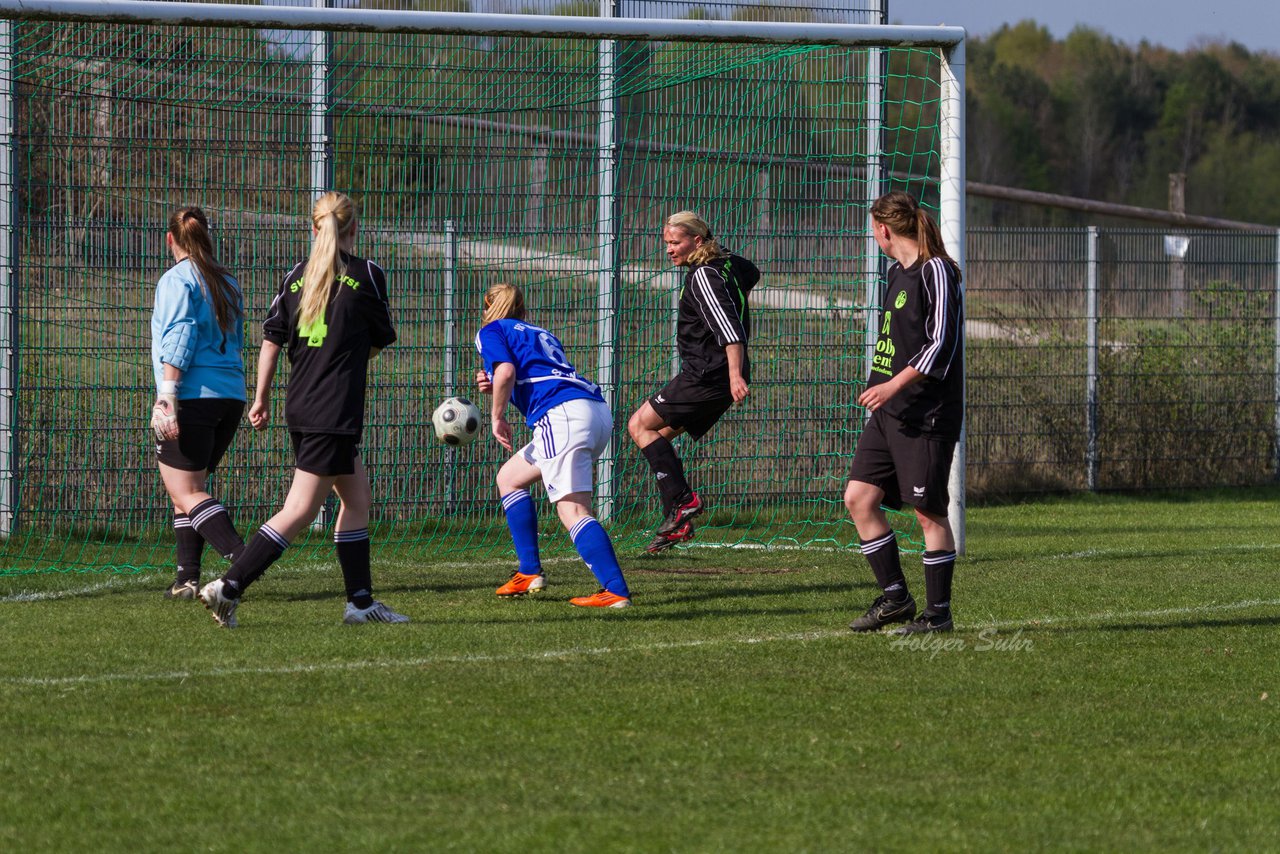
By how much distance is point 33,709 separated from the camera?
5621 mm

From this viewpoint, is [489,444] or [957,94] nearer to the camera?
[957,94]

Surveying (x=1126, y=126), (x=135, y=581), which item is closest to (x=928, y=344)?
(x=135, y=581)

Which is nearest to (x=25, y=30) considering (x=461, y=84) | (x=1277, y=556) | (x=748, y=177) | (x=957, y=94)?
(x=461, y=84)

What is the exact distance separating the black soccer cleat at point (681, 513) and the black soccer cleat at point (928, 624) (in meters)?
2.85

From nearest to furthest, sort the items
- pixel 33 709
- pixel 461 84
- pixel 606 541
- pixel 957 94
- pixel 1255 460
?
pixel 33 709 < pixel 606 541 < pixel 957 94 < pixel 461 84 < pixel 1255 460

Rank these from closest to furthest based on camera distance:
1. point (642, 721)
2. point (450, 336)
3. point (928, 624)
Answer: point (642, 721) < point (928, 624) < point (450, 336)

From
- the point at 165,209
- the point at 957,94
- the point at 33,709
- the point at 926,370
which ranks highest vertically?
the point at 957,94

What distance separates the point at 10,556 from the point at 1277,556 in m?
A: 7.78

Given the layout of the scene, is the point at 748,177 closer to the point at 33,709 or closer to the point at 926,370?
the point at 926,370

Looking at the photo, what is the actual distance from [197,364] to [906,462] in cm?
338

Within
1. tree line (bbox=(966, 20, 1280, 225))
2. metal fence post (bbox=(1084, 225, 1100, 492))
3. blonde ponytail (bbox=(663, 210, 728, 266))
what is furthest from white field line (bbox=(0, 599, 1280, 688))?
tree line (bbox=(966, 20, 1280, 225))

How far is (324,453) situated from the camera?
7.13 metres

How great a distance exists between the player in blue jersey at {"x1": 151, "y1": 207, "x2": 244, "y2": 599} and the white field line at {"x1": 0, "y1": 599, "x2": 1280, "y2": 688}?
1.56 m

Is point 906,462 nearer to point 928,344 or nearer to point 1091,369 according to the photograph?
point 928,344
